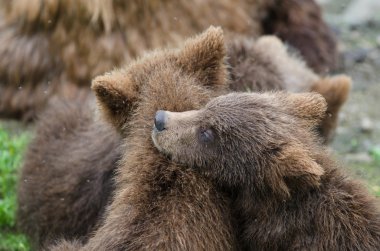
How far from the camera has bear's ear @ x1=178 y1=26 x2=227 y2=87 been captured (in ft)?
14.9

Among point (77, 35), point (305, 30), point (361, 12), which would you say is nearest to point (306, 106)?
point (77, 35)

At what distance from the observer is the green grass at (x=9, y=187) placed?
5293mm

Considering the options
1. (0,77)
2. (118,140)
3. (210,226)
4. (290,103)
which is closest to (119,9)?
(0,77)

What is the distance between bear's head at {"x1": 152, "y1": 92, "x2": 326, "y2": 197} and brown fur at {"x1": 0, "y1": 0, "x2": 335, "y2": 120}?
2.65 m

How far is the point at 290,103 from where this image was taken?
13.8ft

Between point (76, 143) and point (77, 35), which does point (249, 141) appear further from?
point (77, 35)

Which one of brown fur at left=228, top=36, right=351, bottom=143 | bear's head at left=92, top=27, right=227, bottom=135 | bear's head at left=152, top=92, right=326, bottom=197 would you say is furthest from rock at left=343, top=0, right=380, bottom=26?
bear's head at left=152, top=92, right=326, bottom=197

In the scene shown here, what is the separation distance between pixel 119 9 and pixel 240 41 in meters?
1.56

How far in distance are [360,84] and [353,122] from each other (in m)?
0.82

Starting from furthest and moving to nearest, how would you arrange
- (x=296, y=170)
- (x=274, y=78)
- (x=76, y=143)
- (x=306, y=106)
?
(x=274, y=78), (x=76, y=143), (x=306, y=106), (x=296, y=170)

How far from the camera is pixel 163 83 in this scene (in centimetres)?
439

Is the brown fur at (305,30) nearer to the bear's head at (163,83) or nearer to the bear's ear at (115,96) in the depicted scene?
the bear's head at (163,83)

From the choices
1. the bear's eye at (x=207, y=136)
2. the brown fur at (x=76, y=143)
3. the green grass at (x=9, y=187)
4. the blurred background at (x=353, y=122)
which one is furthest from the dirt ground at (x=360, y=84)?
the green grass at (x=9, y=187)

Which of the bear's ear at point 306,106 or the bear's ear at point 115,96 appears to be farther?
the bear's ear at point 115,96
